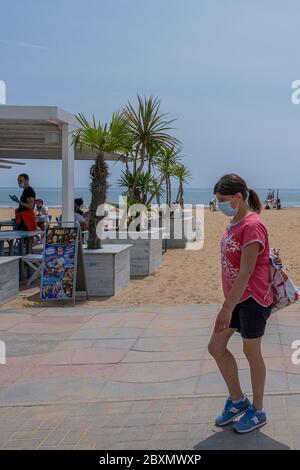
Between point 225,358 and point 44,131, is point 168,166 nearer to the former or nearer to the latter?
point 44,131

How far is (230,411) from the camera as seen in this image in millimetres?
3531

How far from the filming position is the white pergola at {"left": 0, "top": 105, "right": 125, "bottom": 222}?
9625mm

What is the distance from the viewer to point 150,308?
23.5 feet

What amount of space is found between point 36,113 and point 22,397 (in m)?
6.34

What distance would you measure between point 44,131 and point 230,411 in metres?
8.98

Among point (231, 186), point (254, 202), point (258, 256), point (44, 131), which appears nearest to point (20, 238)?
point (44, 131)

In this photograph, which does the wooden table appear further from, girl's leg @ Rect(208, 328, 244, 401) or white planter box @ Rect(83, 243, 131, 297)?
girl's leg @ Rect(208, 328, 244, 401)

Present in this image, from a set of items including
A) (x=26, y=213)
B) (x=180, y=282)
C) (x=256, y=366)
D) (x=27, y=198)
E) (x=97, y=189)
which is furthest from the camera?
(x=26, y=213)

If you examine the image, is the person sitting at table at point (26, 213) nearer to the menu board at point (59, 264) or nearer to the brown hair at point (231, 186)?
the menu board at point (59, 264)

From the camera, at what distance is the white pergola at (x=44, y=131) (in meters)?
9.62

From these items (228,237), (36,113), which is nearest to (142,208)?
(36,113)

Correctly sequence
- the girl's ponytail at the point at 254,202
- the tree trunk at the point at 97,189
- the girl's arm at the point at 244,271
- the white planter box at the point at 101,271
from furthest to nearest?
the tree trunk at the point at 97,189
the white planter box at the point at 101,271
the girl's ponytail at the point at 254,202
the girl's arm at the point at 244,271

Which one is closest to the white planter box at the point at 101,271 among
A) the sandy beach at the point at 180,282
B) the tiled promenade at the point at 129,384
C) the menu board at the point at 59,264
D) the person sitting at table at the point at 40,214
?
the sandy beach at the point at 180,282

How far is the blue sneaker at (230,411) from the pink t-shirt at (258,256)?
Result: 2.23ft
